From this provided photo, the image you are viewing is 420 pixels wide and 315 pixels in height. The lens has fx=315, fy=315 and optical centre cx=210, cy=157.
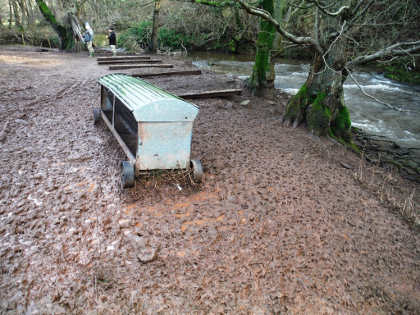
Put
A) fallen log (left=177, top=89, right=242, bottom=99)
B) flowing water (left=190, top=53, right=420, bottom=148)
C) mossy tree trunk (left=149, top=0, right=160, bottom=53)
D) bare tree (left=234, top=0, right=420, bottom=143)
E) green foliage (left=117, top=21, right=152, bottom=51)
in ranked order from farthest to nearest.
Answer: green foliage (left=117, top=21, right=152, bottom=51), mossy tree trunk (left=149, top=0, right=160, bottom=53), flowing water (left=190, top=53, right=420, bottom=148), fallen log (left=177, top=89, right=242, bottom=99), bare tree (left=234, top=0, right=420, bottom=143)

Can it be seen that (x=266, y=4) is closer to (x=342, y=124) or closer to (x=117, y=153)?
(x=342, y=124)

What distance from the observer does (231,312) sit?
283 cm

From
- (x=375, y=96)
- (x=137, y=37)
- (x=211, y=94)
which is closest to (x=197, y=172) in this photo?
(x=211, y=94)

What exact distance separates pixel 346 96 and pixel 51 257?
13888 millimetres

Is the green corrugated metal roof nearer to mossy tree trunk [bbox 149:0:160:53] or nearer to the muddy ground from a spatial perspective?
the muddy ground

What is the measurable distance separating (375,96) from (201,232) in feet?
44.7

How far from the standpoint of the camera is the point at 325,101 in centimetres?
734

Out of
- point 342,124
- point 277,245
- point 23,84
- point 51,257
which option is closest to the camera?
point 51,257

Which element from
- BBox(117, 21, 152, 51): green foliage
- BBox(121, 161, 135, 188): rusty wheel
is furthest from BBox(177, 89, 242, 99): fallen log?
BBox(117, 21, 152, 51): green foliage

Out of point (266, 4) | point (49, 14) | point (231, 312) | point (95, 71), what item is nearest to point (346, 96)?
point (266, 4)

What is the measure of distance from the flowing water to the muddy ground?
497cm

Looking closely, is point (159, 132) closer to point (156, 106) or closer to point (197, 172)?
point (156, 106)

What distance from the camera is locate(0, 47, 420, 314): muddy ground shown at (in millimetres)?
2877

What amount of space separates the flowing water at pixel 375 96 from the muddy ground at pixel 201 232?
4.97 meters
